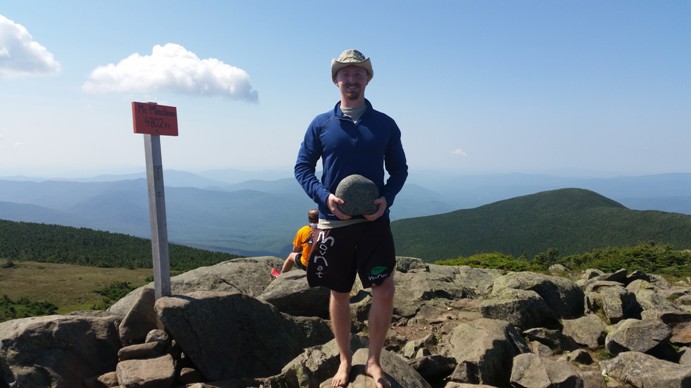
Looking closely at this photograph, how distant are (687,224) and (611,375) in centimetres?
10954

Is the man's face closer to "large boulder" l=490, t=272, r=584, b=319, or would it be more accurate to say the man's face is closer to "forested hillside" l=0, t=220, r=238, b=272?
"large boulder" l=490, t=272, r=584, b=319

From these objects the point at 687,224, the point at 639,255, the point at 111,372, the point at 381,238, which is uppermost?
the point at 381,238

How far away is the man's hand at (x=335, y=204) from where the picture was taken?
4906 millimetres

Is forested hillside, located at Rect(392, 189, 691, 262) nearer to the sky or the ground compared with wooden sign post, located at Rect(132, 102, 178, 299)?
nearer to the ground

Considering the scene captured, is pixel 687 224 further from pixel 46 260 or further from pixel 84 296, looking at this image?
pixel 46 260

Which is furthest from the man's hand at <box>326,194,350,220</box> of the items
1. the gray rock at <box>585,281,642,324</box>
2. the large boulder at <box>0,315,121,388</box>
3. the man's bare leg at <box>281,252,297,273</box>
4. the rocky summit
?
the gray rock at <box>585,281,642,324</box>

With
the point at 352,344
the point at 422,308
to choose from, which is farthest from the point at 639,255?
the point at 352,344

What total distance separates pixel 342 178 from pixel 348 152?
0.34m

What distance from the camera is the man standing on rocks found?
17.0ft

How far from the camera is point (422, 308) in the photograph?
36.9 feet

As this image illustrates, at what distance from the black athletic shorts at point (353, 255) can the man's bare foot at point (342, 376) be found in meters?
1.00

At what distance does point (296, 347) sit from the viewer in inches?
315

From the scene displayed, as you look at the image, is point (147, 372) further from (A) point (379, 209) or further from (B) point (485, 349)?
(B) point (485, 349)

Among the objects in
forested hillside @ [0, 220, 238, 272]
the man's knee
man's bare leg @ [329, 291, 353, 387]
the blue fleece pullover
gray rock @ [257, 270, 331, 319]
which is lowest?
forested hillside @ [0, 220, 238, 272]
